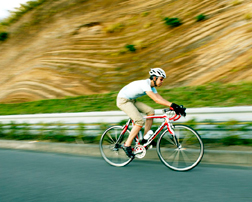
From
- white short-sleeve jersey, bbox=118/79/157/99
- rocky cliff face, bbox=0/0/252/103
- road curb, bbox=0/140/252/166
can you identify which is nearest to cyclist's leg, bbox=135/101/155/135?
white short-sleeve jersey, bbox=118/79/157/99

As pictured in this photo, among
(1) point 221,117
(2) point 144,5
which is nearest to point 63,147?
(1) point 221,117

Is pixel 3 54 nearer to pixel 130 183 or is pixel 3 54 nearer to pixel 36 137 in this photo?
Answer: pixel 36 137

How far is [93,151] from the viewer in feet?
23.5

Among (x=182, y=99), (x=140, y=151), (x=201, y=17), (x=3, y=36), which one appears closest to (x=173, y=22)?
(x=201, y=17)

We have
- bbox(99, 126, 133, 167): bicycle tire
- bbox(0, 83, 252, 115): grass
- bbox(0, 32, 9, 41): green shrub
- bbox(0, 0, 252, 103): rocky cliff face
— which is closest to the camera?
bbox(99, 126, 133, 167): bicycle tire

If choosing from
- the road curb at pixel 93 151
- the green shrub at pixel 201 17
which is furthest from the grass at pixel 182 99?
the green shrub at pixel 201 17

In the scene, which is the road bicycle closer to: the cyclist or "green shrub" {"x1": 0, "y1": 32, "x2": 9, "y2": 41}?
the cyclist

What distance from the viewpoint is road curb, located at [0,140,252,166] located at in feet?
17.8

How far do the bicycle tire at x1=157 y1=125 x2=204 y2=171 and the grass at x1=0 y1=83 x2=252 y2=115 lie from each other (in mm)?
4118

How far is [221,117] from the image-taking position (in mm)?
6434

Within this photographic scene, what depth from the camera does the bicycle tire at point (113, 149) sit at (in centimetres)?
620

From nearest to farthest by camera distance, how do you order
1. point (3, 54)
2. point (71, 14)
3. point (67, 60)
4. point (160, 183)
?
1. point (160, 183)
2. point (67, 60)
3. point (71, 14)
4. point (3, 54)

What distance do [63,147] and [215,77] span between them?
7395mm

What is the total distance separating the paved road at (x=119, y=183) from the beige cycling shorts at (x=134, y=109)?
886mm
